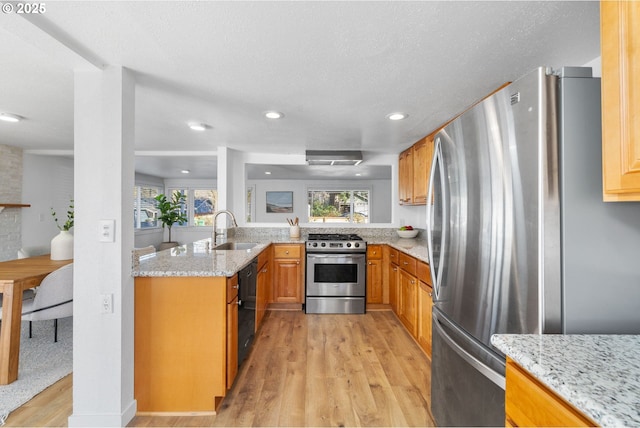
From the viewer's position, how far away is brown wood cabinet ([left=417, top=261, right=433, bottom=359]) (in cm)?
243

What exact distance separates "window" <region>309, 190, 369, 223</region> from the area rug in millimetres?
5509

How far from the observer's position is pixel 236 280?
2002mm

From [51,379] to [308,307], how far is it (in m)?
2.42

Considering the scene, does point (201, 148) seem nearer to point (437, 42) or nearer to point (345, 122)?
point (345, 122)

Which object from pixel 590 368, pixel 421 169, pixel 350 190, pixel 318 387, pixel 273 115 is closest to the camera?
pixel 590 368

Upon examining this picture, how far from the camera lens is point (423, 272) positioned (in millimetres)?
2549

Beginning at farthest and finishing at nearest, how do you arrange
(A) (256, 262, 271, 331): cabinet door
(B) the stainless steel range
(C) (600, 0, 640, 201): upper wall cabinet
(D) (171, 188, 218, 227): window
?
(D) (171, 188, 218, 227): window → (B) the stainless steel range → (A) (256, 262, 271, 331): cabinet door → (C) (600, 0, 640, 201): upper wall cabinet

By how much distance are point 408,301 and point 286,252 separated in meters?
1.63

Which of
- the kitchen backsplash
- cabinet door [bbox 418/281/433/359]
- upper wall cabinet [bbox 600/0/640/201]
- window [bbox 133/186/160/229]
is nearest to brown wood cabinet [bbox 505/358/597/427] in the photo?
upper wall cabinet [bbox 600/0/640/201]

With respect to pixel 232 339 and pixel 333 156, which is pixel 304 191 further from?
pixel 232 339

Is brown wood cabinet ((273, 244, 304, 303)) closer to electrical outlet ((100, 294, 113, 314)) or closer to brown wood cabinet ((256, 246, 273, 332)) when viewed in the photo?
brown wood cabinet ((256, 246, 273, 332))

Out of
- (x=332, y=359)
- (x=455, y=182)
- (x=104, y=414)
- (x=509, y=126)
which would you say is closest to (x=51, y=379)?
(x=104, y=414)

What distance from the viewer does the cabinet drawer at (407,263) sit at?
2799 millimetres

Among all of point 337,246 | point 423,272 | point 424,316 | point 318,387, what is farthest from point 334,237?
point 318,387
